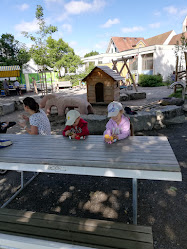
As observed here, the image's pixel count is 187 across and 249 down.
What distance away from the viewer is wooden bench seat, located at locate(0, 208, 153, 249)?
54.6 inches

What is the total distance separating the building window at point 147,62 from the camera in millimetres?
25966

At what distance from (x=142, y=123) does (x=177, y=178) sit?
13.6 ft

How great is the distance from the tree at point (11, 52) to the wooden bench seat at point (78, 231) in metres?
25.9

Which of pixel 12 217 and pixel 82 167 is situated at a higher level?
pixel 82 167

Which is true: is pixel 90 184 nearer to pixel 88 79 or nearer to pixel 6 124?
pixel 6 124

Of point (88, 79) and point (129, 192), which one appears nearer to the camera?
point (129, 192)

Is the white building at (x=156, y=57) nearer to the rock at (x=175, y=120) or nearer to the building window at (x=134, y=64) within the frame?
the building window at (x=134, y=64)

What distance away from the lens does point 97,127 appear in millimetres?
5574

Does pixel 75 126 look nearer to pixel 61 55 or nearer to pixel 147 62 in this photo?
pixel 147 62

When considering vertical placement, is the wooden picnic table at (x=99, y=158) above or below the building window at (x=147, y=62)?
below

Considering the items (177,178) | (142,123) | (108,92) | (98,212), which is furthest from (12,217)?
(108,92)

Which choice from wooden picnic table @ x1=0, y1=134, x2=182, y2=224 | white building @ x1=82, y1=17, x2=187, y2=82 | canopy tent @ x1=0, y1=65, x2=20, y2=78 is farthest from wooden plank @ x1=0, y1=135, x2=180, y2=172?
white building @ x1=82, y1=17, x2=187, y2=82

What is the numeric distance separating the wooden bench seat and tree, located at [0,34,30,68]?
2593cm

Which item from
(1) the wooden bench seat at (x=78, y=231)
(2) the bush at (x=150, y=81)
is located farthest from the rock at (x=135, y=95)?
(1) the wooden bench seat at (x=78, y=231)
